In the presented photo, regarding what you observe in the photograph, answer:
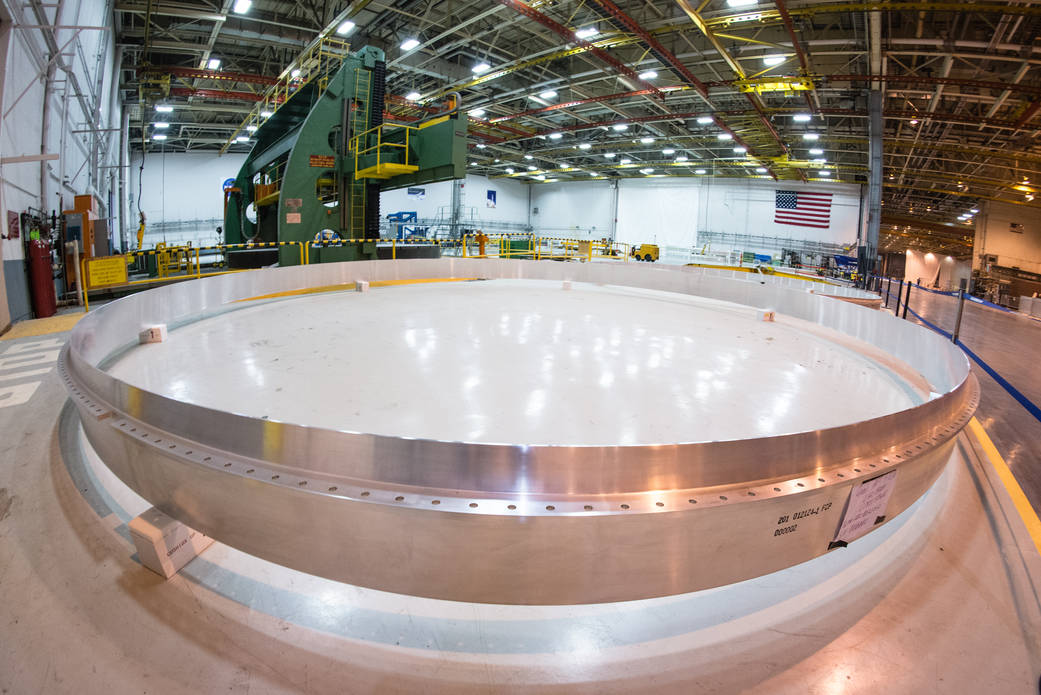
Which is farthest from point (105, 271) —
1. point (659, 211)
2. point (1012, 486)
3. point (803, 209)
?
point (803, 209)

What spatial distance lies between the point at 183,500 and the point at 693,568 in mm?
2001

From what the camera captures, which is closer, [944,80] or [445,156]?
[445,156]

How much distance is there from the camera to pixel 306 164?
1023 cm

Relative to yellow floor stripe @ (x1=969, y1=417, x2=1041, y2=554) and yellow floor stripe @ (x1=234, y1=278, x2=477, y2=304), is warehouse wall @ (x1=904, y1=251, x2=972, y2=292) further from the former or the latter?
yellow floor stripe @ (x1=969, y1=417, x2=1041, y2=554)

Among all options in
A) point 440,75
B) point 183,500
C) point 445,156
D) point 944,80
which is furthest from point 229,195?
point 944,80

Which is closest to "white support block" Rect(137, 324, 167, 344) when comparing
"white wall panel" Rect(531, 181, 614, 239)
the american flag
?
the american flag

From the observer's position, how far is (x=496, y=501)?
167 centimetres

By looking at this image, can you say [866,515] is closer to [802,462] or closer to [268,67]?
[802,462]

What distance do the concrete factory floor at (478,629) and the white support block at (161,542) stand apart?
0.07 metres

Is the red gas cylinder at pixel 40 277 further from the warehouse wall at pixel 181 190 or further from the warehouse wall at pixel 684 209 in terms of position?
the warehouse wall at pixel 684 209

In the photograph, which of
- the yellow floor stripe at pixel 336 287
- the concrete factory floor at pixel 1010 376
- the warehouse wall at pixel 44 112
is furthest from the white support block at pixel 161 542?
the warehouse wall at pixel 44 112

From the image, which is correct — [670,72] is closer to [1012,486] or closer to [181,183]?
[1012,486]

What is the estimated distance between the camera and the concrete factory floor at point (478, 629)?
155 cm

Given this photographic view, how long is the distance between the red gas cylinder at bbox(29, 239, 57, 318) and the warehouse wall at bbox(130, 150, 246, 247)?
2479 centimetres
